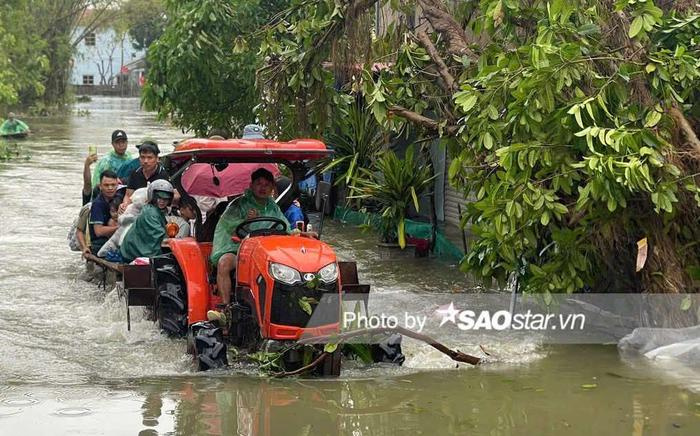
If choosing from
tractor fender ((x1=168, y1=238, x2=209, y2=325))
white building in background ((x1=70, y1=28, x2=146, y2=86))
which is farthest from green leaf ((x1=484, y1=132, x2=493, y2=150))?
white building in background ((x1=70, y1=28, x2=146, y2=86))

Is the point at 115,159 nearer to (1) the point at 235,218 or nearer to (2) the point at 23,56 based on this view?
(1) the point at 235,218

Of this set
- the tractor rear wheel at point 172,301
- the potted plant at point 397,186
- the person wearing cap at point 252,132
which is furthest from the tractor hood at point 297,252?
the potted plant at point 397,186

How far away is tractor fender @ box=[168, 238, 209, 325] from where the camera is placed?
9.45 meters

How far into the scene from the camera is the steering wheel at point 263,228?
9445 mm

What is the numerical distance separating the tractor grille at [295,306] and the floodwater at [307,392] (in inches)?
18.8

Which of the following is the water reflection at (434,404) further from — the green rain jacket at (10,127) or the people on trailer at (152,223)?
the green rain jacket at (10,127)

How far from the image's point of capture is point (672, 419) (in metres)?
7.62

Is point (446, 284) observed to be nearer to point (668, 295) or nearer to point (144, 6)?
point (668, 295)

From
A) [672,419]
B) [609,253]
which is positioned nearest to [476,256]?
[609,253]

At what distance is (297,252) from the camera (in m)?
8.77

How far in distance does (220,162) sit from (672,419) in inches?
167

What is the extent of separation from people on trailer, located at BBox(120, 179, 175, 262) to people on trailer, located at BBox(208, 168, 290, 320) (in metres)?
1.89

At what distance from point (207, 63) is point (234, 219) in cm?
1130

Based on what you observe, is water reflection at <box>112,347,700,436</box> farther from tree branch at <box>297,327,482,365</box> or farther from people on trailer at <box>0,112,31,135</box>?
people on trailer at <box>0,112,31,135</box>
